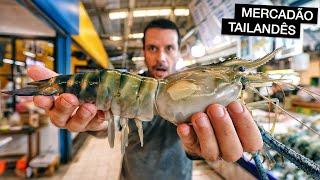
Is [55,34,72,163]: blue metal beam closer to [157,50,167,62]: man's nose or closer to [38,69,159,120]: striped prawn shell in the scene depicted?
[157,50,167,62]: man's nose

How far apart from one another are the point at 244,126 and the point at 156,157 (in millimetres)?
695

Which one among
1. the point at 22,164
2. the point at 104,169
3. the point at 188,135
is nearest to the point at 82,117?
the point at 188,135

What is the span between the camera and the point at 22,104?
16.0 ft

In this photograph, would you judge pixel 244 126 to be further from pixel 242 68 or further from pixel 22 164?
pixel 22 164

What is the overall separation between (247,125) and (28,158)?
3923mm

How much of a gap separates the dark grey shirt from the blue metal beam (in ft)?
10.4

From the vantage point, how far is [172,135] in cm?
150

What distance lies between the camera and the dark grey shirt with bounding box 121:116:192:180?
144 cm

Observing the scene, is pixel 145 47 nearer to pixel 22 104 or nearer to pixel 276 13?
pixel 276 13

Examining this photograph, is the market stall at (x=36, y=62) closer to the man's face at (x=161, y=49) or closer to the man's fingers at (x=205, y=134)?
the man's face at (x=161, y=49)

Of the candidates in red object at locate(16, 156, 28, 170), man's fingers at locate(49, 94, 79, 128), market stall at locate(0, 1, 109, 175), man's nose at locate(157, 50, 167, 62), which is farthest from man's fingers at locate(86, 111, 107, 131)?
red object at locate(16, 156, 28, 170)

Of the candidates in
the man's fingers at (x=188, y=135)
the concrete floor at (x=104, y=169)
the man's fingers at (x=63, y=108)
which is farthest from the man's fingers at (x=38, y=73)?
the concrete floor at (x=104, y=169)

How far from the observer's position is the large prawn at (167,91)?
2.97 ft

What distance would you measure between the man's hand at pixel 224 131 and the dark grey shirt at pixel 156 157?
1.86 ft
